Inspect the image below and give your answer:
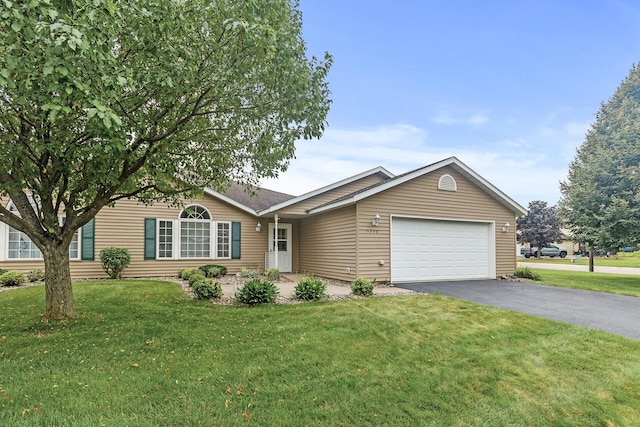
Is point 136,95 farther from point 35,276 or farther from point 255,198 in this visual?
point 255,198

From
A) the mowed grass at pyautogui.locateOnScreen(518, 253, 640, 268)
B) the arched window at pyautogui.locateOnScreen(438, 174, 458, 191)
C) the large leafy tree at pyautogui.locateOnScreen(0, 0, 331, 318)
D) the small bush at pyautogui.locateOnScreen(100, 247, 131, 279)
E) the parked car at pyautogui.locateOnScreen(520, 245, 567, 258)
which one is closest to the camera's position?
the large leafy tree at pyautogui.locateOnScreen(0, 0, 331, 318)

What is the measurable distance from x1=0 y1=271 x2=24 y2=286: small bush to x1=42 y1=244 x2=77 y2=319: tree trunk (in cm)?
592

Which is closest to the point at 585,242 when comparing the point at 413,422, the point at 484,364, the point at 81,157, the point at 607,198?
the point at 607,198

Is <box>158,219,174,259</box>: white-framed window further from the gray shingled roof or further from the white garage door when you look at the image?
the white garage door

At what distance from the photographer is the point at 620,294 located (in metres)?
9.77

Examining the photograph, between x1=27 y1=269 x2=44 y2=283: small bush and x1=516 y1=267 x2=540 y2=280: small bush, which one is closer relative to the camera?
x1=27 y1=269 x2=44 y2=283: small bush

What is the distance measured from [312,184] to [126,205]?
16.9 meters

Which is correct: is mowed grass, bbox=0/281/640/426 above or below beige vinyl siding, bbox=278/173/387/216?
below

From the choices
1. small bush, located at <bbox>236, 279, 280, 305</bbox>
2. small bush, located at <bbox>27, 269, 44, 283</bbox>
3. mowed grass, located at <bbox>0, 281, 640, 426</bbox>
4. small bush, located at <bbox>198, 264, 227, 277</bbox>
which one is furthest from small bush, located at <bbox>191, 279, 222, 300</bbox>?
small bush, located at <bbox>27, 269, 44, 283</bbox>

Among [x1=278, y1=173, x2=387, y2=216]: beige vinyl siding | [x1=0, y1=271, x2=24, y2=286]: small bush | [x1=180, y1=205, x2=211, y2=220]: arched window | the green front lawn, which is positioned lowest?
the green front lawn

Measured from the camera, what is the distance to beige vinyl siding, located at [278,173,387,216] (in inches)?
544

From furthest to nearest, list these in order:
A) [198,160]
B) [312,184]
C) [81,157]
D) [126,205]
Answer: [312,184]
[126,205]
[198,160]
[81,157]

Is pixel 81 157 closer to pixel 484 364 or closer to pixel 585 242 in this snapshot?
pixel 484 364

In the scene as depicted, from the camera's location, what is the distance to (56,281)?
6.14 metres
